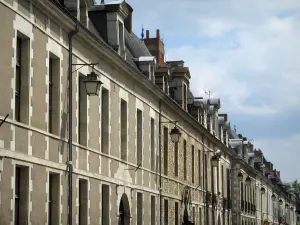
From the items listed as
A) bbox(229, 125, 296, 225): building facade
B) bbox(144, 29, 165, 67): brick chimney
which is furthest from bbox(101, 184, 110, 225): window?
bbox(229, 125, 296, 225): building facade

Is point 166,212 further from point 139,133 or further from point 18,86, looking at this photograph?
point 18,86

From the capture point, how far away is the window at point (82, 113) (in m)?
24.8

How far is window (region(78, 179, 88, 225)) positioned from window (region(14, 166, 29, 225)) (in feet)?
16.6

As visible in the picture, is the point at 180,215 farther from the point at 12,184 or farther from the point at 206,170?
the point at 12,184

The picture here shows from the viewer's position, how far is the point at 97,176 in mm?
25906

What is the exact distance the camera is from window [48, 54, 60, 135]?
2214 cm

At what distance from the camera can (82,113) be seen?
2495cm

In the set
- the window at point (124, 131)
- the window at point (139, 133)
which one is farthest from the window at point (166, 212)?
the window at point (124, 131)

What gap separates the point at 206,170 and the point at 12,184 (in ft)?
105

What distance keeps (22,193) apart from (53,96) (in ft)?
11.6

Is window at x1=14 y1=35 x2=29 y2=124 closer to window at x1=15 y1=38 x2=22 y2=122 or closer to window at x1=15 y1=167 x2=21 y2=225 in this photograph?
window at x1=15 y1=38 x2=22 y2=122

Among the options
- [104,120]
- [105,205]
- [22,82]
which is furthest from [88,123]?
[22,82]

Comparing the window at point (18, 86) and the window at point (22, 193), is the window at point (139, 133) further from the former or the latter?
the window at point (22, 193)

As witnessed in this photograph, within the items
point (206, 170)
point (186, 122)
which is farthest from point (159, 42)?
point (206, 170)
